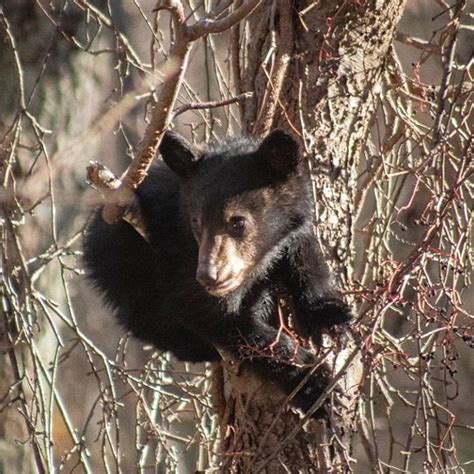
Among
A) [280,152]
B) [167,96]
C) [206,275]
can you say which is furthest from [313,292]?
[167,96]

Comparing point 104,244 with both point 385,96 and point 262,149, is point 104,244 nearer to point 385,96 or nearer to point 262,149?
point 262,149

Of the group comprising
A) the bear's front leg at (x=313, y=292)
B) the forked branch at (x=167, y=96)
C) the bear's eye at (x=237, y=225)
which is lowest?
the bear's front leg at (x=313, y=292)

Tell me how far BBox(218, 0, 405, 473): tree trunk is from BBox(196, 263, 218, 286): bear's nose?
0.62m

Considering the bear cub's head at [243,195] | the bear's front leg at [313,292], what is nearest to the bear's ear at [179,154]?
the bear cub's head at [243,195]

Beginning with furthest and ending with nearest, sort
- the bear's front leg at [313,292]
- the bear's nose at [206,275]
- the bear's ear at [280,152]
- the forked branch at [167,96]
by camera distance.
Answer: the bear's front leg at [313,292]
the bear's ear at [280,152]
the bear's nose at [206,275]
the forked branch at [167,96]

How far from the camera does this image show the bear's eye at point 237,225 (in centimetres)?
432

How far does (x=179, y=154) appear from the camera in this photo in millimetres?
4430

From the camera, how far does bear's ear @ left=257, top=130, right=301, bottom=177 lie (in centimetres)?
424

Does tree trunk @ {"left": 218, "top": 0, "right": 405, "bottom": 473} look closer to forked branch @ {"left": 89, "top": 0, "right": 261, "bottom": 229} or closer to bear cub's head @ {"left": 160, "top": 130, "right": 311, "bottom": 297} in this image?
bear cub's head @ {"left": 160, "top": 130, "right": 311, "bottom": 297}

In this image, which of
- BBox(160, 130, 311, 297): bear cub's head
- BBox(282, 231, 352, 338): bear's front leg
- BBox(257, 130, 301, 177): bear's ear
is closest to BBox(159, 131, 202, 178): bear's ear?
BBox(160, 130, 311, 297): bear cub's head

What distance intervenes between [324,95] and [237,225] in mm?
760

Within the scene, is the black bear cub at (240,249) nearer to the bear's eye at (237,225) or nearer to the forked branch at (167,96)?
the bear's eye at (237,225)

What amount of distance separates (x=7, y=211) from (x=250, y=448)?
1477 mm

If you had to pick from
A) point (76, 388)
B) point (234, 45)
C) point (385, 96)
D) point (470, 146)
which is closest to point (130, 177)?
point (470, 146)
